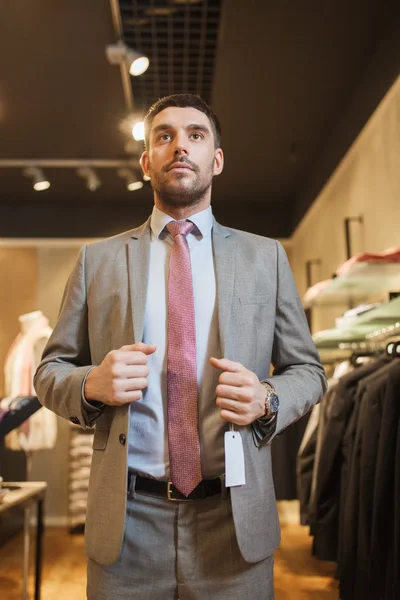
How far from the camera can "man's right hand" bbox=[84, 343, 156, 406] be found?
1.11m

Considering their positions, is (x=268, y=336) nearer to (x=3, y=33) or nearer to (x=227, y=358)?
(x=227, y=358)

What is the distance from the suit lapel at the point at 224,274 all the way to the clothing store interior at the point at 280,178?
A: 104 cm

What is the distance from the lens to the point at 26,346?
490 cm

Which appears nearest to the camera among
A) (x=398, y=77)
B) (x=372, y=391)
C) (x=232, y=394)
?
(x=232, y=394)

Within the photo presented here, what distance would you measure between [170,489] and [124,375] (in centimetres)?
25

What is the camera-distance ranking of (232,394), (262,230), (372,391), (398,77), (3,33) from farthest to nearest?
(262,230) → (3,33) → (398,77) → (372,391) → (232,394)

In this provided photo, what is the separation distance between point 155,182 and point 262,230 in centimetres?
471

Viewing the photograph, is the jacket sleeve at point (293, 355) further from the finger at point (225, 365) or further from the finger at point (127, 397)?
the finger at point (127, 397)

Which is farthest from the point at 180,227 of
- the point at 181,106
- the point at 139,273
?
the point at 181,106

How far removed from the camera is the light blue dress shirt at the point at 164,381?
120 centimetres

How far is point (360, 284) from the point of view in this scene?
3.17 m

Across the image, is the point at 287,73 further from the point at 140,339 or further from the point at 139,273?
the point at 140,339

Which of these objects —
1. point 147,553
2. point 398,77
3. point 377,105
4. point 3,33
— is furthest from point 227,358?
point 3,33

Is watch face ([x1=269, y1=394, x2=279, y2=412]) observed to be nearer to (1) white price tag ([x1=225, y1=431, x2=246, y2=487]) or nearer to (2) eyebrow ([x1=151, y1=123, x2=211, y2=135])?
(1) white price tag ([x1=225, y1=431, x2=246, y2=487])
